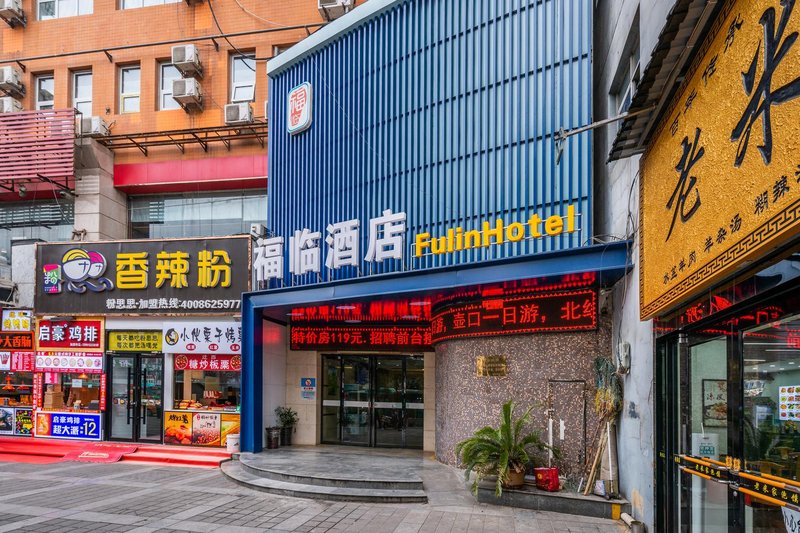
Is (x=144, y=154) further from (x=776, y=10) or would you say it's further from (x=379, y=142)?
(x=776, y=10)

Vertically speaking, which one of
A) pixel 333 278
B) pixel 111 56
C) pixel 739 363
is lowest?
pixel 739 363

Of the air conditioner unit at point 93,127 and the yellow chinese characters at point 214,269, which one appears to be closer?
the yellow chinese characters at point 214,269

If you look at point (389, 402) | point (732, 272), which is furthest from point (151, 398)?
point (732, 272)

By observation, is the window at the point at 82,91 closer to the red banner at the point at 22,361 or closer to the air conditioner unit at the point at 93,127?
the air conditioner unit at the point at 93,127

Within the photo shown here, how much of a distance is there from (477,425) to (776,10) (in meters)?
9.25

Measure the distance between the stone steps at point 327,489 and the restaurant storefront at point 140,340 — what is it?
4110mm

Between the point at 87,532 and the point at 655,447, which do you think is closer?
the point at 655,447

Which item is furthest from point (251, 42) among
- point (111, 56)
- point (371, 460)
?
point (371, 460)

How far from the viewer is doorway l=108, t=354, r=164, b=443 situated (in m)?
16.4

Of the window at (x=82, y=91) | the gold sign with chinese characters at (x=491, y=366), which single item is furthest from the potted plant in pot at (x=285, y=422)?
the window at (x=82, y=91)

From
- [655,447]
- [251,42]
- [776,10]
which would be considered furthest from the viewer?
[251,42]

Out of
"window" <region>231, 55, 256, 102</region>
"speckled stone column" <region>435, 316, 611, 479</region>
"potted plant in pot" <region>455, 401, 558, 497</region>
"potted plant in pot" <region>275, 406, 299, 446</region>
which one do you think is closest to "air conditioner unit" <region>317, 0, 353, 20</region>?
"window" <region>231, 55, 256, 102</region>

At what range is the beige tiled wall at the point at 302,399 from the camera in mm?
16062

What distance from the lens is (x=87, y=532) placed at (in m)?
8.64
